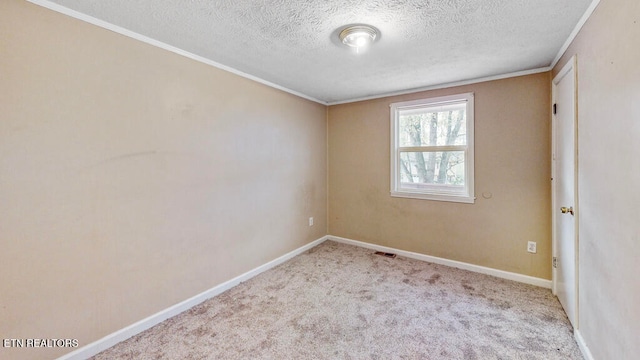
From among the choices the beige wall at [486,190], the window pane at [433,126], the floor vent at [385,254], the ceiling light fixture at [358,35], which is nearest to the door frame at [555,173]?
the beige wall at [486,190]

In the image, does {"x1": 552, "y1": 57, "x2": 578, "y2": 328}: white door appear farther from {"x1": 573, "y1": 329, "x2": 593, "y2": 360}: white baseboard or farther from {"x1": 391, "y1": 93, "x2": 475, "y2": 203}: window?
{"x1": 391, "y1": 93, "x2": 475, "y2": 203}: window

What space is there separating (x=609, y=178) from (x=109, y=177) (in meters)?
3.07

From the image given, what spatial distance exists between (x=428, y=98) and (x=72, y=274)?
3719mm

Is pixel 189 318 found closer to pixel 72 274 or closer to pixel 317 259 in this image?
pixel 72 274

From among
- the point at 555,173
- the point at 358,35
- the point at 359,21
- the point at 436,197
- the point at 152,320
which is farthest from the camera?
the point at 436,197

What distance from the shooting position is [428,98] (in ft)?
10.7

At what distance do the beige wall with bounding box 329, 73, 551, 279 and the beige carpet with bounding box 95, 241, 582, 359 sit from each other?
36cm

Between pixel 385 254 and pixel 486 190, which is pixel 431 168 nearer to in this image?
pixel 486 190

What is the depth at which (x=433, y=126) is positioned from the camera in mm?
3330

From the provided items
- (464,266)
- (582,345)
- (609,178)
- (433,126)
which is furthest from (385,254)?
(609,178)

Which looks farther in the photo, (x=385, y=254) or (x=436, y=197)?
(x=385, y=254)

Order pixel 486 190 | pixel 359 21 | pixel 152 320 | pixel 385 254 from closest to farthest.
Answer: pixel 359 21 → pixel 152 320 → pixel 486 190 → pixel 385 254

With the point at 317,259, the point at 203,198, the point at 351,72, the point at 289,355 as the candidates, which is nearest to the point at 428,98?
the point at 351,72

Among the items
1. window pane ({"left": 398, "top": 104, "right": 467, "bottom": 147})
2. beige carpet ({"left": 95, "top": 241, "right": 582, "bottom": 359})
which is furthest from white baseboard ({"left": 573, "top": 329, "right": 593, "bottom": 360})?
window pane ({"left": 398, "top": 104, "right": 467, "bottom": 147})
